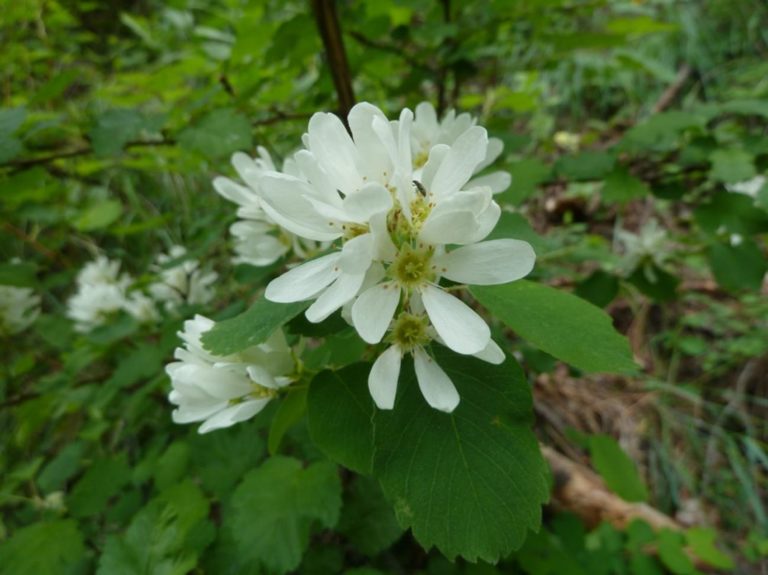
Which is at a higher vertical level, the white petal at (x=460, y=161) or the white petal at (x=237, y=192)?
the white petal at (x=460, y=161)

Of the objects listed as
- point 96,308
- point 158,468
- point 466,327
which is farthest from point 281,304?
point 96,308

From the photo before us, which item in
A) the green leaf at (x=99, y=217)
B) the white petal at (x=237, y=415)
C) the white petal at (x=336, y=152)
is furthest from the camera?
the green leaf at (x=99, y=217)

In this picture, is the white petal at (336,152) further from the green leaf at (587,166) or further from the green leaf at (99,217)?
the green leaf at (99,217)

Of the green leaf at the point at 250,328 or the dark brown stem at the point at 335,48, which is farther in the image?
the dark brown stem at the point at 335,48

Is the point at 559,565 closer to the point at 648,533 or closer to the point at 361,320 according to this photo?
the point at 648,533

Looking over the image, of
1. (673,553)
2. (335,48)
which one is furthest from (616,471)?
(335,48)

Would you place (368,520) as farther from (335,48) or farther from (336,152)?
→ (335,48)

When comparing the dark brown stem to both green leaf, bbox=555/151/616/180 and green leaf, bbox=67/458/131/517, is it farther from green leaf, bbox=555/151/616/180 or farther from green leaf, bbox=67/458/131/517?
green leaf, bbox=67/458/131/517

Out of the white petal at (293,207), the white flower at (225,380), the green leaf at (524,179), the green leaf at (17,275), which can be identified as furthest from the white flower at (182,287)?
the white petal at (293,207)
